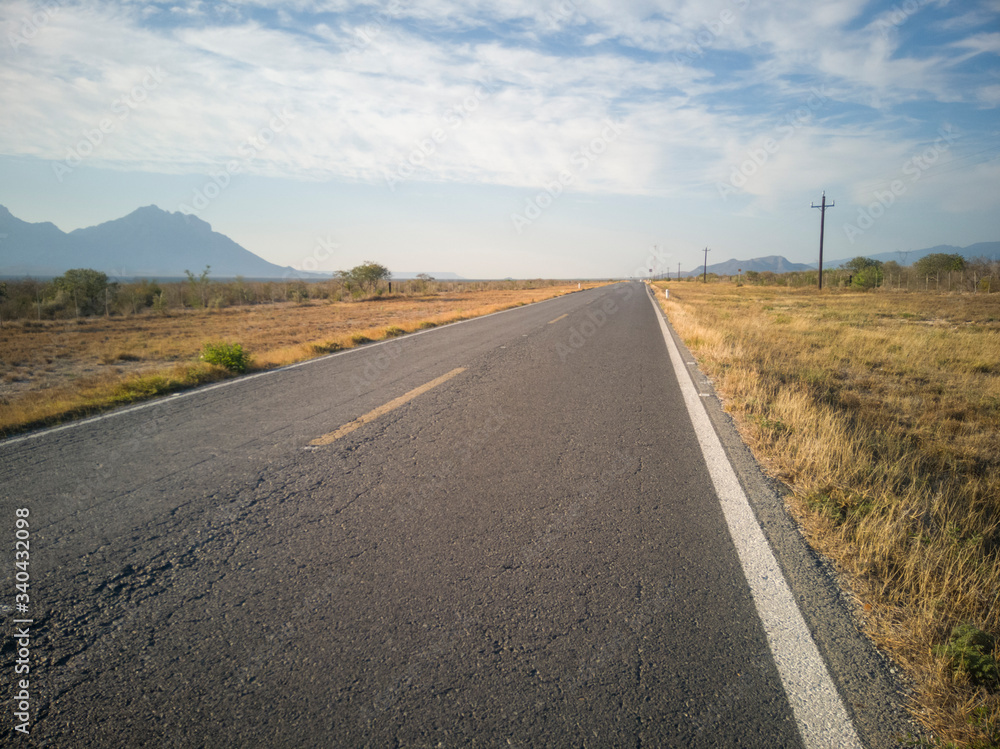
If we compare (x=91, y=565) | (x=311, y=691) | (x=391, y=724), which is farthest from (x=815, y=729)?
(x=91, y=565)

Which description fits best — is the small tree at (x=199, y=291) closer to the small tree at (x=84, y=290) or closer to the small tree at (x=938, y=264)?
the small tree at (x=84, y=290)

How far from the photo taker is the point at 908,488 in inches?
140

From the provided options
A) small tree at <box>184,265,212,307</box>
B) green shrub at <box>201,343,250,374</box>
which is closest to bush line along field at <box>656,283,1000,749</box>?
green shrub at <box>201,343,250,374</box>

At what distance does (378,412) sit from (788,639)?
4.36m

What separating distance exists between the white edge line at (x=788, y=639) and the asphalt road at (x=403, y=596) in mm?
38

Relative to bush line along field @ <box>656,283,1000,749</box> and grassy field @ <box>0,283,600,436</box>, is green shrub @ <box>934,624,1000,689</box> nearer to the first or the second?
bush line along field @ <box>656,283,1000,749</box>

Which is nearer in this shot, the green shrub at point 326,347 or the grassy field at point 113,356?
the grassy field at point 113,356

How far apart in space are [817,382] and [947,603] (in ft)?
20.7

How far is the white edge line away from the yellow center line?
344cm

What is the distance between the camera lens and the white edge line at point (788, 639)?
1624mm

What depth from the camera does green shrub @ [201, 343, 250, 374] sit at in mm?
8625

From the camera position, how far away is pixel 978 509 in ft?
11.8

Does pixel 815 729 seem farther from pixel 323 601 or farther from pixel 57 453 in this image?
pixel 57 453

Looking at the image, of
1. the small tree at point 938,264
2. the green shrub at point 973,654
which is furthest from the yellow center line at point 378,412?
the small tree at point 938,264
